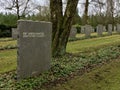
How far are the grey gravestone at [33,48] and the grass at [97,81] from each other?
110 centimetres

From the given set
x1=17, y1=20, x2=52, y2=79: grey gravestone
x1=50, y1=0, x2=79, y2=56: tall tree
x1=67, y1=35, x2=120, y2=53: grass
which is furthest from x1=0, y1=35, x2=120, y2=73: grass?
x1=50, y1=0, x2=79, y2=56: tall tree

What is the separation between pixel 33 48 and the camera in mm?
8797

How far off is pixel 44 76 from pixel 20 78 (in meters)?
0.88

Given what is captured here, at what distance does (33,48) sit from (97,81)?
2107 millimetres

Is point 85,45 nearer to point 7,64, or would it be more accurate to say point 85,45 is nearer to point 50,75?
point 7,64

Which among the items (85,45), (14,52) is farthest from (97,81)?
(85,45)

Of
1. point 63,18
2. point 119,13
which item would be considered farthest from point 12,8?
point 63,18

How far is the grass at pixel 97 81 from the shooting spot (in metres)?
8.14

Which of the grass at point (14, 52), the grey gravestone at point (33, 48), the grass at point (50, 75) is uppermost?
the grey gravestone at point (33, 48)

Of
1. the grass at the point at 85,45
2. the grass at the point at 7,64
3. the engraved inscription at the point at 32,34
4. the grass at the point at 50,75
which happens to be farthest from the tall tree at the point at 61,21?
the engraved inscription at the point at 32,34

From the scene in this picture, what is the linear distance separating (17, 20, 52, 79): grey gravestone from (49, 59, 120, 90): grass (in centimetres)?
110

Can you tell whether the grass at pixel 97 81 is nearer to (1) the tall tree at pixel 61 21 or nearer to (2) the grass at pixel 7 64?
(1) the tall tree at pixel 61 21

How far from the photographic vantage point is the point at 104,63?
1166cm

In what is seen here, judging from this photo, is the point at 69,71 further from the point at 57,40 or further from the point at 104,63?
the point at 57,40
